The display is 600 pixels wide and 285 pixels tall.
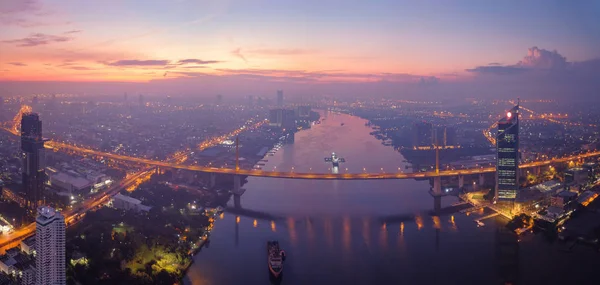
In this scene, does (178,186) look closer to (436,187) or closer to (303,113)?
(436,187)

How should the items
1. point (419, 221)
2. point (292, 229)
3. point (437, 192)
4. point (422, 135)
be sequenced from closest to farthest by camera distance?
point (292, 229), point (419, 221), point (437, 192), point (422, 135)

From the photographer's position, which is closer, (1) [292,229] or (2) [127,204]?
(1) [292,229]

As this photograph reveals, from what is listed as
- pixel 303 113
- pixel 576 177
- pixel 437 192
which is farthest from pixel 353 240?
pixel 303 113

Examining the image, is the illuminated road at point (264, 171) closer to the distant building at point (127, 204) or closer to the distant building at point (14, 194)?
the distant building at point (127, 204)

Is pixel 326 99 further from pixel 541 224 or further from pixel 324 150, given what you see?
pixel 541 224

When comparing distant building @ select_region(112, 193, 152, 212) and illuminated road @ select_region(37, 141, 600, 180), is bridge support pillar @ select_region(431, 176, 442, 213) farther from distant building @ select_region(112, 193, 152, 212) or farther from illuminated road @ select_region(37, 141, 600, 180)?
distant building @ select_region(112, 193, 152, 212)

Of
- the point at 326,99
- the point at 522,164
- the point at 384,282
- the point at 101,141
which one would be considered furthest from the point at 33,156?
the point at 326,99
